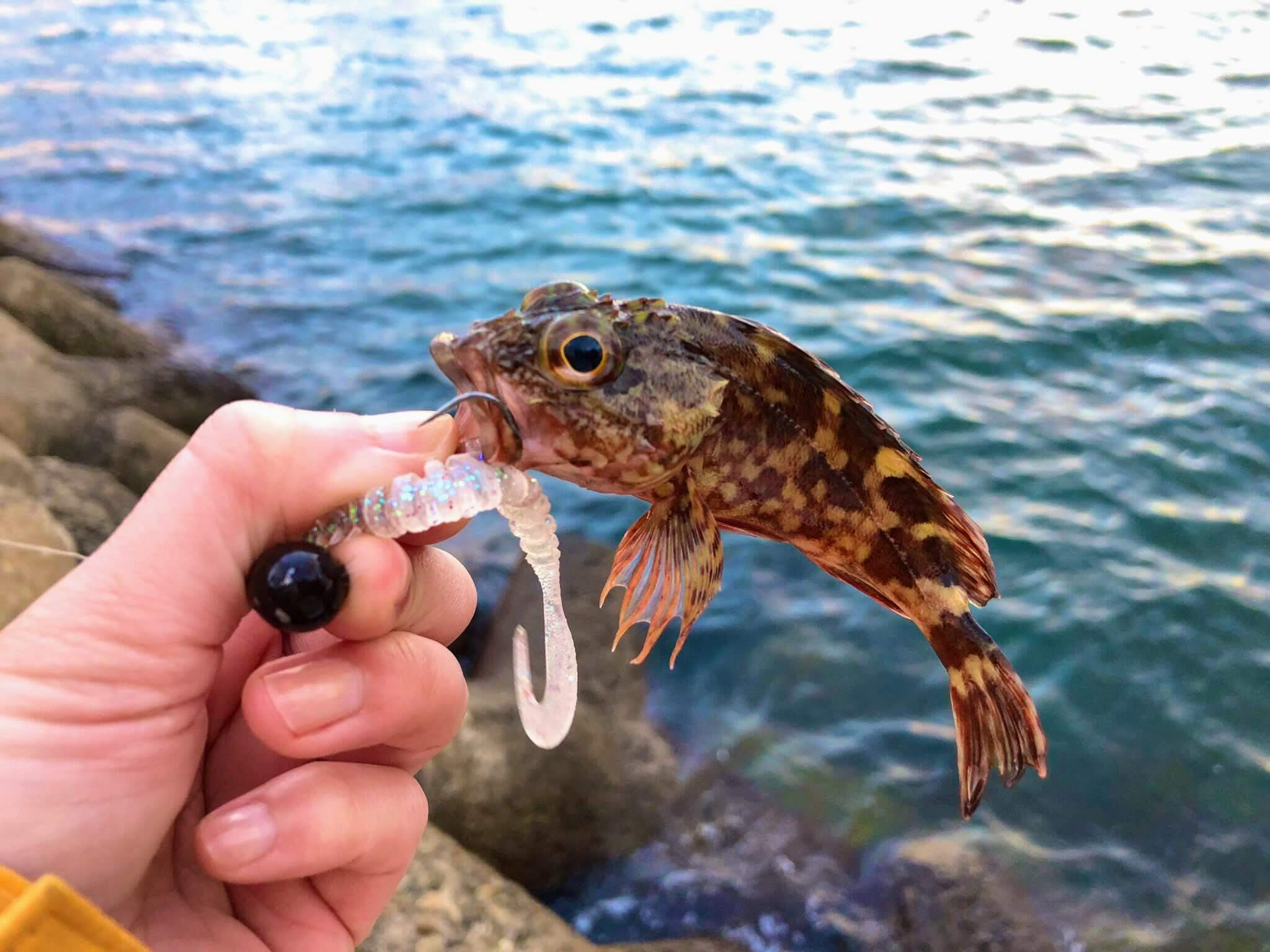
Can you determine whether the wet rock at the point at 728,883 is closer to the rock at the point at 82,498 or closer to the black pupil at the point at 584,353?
the rock at the point at 82,498

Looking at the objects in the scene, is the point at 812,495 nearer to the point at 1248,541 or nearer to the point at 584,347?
the point at 584,347

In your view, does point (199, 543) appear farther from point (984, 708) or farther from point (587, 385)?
point (984, 708)

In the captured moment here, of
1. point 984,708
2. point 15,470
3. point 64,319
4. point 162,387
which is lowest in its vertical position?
point 162,387

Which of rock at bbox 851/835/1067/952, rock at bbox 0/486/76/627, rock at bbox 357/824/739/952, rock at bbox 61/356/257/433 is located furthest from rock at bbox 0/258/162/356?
rock at bbox 851/835/1067/952

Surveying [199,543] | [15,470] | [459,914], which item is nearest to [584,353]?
[199,543]

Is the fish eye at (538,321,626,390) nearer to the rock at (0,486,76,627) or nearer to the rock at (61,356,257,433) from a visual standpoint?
the rock at (0,486,76,627)

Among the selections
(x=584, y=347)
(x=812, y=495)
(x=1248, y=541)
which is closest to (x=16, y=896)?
(x=584, y=347)
